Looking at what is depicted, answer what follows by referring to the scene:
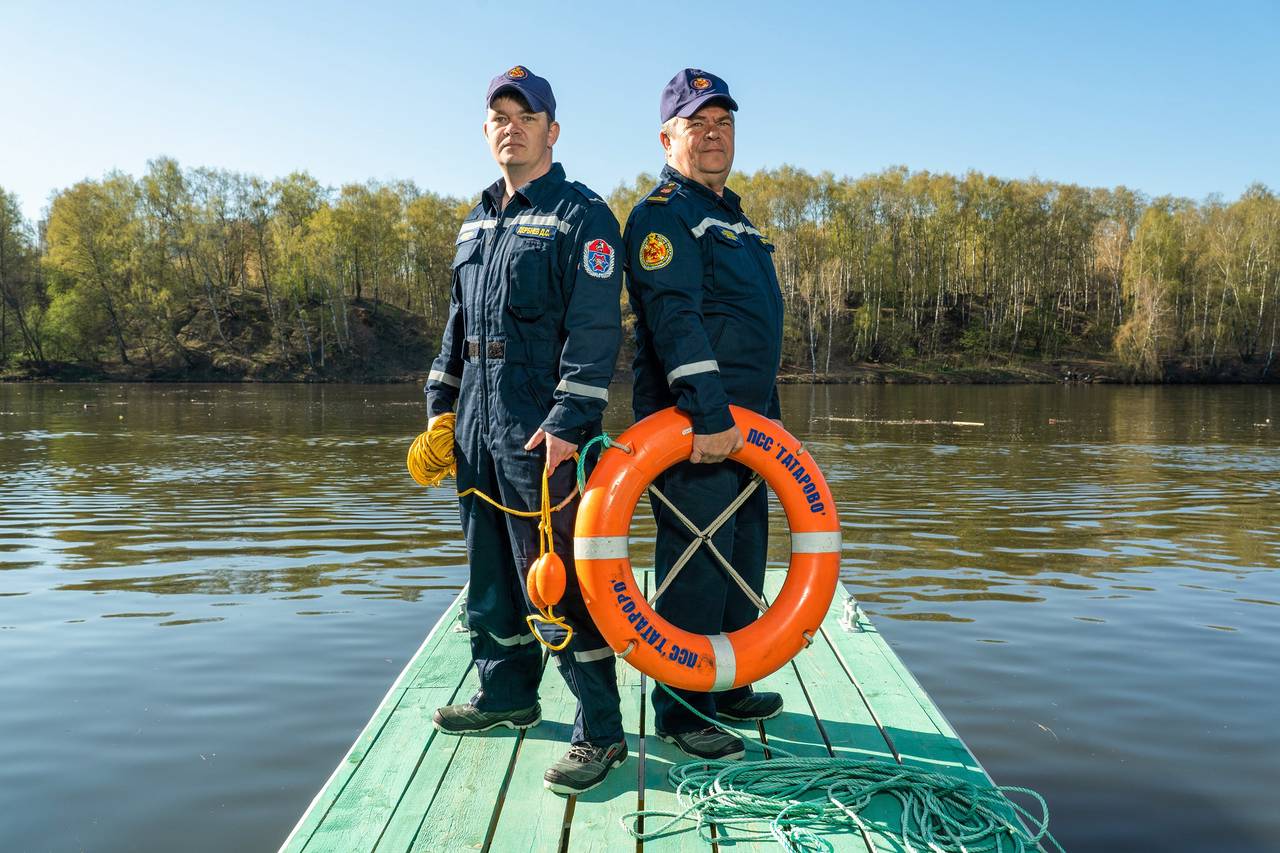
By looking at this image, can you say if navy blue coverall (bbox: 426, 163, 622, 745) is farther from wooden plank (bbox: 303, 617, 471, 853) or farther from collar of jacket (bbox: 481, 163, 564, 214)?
wooden plank (bbox: 303, 617, 471, 853)

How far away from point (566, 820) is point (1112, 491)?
401 inches

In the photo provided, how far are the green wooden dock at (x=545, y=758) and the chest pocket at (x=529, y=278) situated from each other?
1.24 meters

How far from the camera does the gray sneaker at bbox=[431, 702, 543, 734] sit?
→ 279 centimetres

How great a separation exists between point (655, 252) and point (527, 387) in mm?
531

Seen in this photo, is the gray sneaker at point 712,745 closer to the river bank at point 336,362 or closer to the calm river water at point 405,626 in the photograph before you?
the calm river water at point 405,626

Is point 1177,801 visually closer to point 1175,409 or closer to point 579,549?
point 579,549

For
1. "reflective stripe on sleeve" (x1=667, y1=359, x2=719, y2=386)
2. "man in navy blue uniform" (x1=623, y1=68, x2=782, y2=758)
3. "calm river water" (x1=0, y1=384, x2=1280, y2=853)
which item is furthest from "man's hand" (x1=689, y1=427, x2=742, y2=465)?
"calm river water" (x1=0, y1=384, x2=1280, y2=853)

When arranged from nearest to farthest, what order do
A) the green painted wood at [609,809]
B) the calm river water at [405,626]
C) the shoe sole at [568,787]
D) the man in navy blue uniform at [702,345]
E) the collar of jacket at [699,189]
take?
the green painted wood at [609,809]
the shoe sole at [568,787]
the man in navy blue uniform at [702,345]
the collar of jacket at [699,189]
the calm river water at [405,626]

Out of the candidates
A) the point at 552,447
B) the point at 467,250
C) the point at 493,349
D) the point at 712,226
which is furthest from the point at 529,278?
the point at 712,226

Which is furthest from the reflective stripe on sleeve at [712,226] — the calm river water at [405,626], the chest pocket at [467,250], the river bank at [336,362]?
the river bank at [336,362]

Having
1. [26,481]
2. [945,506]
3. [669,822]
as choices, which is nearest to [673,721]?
[669,822]

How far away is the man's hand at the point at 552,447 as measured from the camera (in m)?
2.58

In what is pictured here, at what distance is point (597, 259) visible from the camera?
2.64m

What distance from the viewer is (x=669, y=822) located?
2252 millimetres
